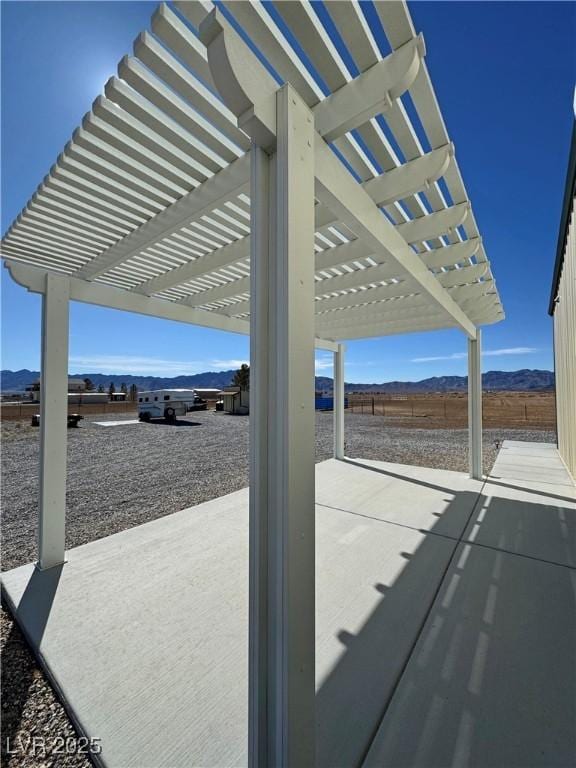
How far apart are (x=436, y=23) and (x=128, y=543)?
4428mm

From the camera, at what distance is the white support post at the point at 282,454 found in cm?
95

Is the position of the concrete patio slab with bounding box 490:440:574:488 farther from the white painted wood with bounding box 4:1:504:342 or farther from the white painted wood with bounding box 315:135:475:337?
the white painted wood with bounding box 315:135:475:337

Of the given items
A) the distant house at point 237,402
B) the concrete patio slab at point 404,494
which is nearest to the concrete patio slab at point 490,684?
the concrete patio slab at point 404,494

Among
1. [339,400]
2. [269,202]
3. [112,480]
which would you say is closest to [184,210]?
[269,202]

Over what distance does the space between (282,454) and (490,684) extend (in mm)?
1496

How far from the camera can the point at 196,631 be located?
67.6 inches

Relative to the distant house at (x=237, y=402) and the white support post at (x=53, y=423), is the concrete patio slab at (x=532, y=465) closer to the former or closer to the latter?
the white support post at (x=53, y=423)

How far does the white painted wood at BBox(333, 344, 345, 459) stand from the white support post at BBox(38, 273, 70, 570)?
14.4 ft

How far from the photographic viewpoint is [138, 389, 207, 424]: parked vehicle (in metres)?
13.7

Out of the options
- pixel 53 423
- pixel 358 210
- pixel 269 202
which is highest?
pixel 358 210

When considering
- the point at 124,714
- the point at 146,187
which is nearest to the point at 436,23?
the point at 146,187

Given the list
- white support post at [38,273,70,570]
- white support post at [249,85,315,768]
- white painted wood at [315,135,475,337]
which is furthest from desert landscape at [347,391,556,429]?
white support post at [38,273,70,570]

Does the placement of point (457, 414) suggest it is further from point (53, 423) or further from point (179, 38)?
point (179, 38)

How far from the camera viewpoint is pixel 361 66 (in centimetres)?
123
